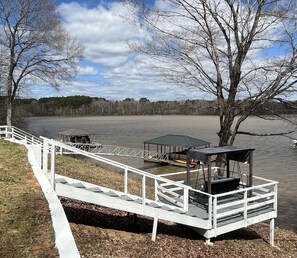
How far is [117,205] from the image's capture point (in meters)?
7.39

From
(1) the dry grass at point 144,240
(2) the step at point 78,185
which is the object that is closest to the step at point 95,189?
(2) the step at point 78,185

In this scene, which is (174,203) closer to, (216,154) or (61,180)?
(216,154)

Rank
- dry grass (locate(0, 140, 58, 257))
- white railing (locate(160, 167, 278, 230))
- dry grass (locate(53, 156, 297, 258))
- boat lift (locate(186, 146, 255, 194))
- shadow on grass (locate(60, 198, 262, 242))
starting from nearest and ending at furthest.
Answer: dry grass (locate(0, 140, 58, 257)), dry grass (locate(53, 156, 297, 258)), shadow on grass (locate(60, 198, 262, 242)), white railing (locate(160, 167, 278, 230)), boat lift (locate(186, 146, 255, 194))

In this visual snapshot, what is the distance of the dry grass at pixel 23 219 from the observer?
4168 millimetres

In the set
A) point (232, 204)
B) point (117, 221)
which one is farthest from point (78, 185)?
point (232, 204)

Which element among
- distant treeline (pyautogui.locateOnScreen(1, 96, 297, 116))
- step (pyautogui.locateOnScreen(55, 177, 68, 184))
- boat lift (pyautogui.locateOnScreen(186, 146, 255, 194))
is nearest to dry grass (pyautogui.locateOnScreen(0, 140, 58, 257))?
step (pyautogui.locateOnScreen(55, 177, 68, 184))

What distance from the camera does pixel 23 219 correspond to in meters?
5.29

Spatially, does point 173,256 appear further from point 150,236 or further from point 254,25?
point 254,25

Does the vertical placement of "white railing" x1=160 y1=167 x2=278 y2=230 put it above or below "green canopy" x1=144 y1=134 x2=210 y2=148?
above

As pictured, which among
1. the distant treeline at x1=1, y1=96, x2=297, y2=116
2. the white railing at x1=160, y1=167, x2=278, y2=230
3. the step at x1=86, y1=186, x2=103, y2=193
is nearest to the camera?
the step at x1=86, y1=186, x2=103, y2=193

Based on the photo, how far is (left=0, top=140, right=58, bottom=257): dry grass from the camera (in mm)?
4168

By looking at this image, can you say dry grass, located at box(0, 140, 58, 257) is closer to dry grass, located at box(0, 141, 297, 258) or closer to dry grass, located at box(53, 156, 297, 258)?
dry grass, located at box(0, 141, 297, 258)

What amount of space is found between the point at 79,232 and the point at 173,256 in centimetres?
216

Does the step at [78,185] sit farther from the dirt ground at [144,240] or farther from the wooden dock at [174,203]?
the dirt ground at [144,240]
